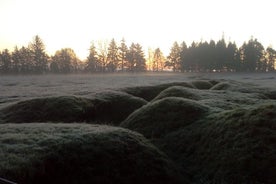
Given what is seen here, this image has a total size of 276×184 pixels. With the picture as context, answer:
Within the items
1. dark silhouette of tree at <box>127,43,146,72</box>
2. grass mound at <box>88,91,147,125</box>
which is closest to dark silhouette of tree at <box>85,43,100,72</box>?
dark silhouette of tree at <box>127,43,146,72</box>

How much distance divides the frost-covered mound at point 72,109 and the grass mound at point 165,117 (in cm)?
452

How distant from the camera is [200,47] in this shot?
123m

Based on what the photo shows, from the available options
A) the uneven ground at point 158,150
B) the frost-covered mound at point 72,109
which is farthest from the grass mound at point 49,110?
the uneven ground at point 158,150

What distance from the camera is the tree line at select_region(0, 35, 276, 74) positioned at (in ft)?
377

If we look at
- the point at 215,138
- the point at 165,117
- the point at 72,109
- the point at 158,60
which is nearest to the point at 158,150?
the point at 215,138

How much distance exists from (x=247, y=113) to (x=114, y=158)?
291 inches

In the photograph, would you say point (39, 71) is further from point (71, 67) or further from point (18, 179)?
point (18, 179)

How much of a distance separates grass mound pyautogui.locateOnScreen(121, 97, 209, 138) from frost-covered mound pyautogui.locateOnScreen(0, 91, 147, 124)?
452 centimetres

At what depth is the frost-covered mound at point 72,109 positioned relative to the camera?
22.5 m

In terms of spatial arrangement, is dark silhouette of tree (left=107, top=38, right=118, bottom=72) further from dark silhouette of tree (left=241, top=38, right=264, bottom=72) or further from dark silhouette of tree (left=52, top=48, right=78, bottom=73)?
dark silhouette of tree (left=241, top=38, right=264, bottom=72)

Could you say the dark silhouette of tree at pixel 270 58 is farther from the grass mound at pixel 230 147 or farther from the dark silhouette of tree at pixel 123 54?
the grass mound at pixel 230 147

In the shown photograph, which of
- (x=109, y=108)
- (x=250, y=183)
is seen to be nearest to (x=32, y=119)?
(x=109, y=108)

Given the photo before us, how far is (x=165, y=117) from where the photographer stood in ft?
62.1

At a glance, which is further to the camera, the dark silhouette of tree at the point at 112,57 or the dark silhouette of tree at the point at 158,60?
the dark silhouette of tree at the point at 158,60
